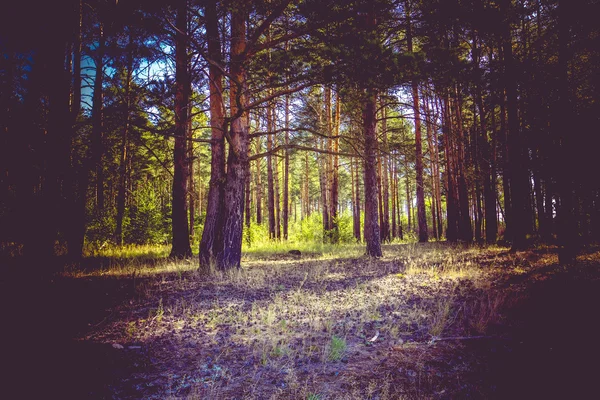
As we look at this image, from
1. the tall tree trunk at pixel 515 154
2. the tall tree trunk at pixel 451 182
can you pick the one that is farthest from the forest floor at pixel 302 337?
the tall tree trunk at pixel 451 182

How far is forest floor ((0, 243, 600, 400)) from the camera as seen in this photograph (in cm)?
276

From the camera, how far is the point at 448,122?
13.2 m

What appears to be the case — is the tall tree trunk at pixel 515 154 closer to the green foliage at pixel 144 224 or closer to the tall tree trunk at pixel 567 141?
the tall tree trunk at pixel 567 141

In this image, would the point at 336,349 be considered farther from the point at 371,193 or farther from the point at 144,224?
the point at 144,224

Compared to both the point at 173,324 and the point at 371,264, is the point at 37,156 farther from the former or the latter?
the point at 371,264

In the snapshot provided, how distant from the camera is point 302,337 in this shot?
3764 millimetres

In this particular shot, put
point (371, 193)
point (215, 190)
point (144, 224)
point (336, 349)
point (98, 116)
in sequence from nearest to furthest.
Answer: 1. point (336, 349)
2. point (215, 190)
3. point (98, 116)
4. point (371, 193)
5. point (144, 224)

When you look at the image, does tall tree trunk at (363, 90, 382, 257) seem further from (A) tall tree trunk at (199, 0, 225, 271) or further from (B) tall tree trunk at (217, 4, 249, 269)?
(A) tall tree trunk at (199, 0, 225, 271)

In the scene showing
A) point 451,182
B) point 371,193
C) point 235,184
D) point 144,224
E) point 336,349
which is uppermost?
point 451,182

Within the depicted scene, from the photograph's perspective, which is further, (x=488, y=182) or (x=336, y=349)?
(x=488, y=182)

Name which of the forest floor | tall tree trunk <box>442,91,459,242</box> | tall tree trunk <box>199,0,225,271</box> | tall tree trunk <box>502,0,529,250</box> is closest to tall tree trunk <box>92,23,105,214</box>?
tall tree trunk <box>199,0,225,271</box>

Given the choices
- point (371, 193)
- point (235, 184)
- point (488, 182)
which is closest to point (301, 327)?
point (235, 184)

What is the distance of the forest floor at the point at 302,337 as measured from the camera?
9.07 ft

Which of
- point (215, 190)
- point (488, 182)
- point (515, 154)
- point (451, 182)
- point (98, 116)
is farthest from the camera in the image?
point (451, 182)
